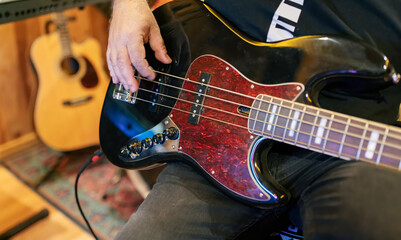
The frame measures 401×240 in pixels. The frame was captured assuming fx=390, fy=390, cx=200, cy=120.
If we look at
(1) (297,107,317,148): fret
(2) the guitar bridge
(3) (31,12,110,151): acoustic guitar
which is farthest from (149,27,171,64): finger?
(3) (31,12,110,151): acoustic guitar

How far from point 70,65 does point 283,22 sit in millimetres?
1355

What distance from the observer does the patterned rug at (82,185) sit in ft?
5.02

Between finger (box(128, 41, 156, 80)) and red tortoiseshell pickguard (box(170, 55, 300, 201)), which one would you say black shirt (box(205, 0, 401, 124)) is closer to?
red tortoiseshell pickguard (box(170, 55, 300, 201))

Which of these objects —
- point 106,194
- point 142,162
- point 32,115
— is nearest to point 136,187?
point 106,194

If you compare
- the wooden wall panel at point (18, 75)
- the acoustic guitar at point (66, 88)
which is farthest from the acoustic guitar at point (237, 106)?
the wooden wall panel at point (18, 75)

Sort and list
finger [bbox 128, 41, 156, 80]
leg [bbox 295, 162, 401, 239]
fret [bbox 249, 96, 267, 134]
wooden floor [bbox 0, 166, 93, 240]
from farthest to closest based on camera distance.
Answer: wooden floor [bbox 0, 166, 93, 240], finger [bbox 128, 41, 156, 80], fret [bbox 249, 96, 267, 134], leg [bbox 295, 162, 401, 239]

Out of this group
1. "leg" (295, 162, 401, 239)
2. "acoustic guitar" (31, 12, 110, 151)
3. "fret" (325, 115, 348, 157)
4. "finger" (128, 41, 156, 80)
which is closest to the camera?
"leg" (295, 162, 401, 239)

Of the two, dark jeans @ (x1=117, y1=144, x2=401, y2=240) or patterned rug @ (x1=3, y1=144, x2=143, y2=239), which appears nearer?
dark jeans @ (x1=117, y1=144, x2=401, y2=240)

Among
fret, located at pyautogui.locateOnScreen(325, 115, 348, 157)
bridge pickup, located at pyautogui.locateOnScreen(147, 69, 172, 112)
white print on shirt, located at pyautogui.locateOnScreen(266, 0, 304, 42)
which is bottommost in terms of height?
bridge pickup, located at pyautogui.locateOnScreen(147, 69, 172, 112)

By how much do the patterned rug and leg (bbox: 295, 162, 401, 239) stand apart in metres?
0.99

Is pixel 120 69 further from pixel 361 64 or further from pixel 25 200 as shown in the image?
pixel 25 200

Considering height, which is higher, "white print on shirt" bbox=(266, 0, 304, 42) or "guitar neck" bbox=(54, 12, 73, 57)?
"white print on shirt" bbox=(266, 0, 304, 42)

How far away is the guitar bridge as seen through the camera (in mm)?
945

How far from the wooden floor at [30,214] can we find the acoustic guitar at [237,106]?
649 mm
